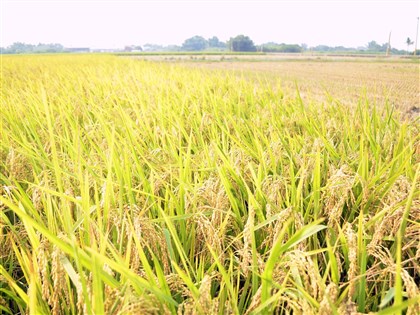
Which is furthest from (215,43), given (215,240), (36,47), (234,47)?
(215,240)

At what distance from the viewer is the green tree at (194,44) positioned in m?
146

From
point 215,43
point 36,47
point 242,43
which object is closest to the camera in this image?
point 242,43

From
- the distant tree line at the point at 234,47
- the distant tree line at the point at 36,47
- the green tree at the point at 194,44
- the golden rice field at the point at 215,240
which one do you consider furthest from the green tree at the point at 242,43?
the golden rice field at the point at 215,240

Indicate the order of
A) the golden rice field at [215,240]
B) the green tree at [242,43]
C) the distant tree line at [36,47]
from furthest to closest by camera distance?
the distant tree line at [36,47] < the green tree at [242,43] < the golden rice field at [215,240]

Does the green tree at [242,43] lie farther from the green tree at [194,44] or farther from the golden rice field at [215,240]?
the golden rice field at [215,240]

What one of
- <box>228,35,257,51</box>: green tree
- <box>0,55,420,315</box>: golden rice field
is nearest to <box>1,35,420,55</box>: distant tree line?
<box>228,35,257,51</box>: green tree

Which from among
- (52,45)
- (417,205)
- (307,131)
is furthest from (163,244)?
(52,45)

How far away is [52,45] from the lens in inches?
5753

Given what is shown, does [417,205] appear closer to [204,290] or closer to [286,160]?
[286,160]

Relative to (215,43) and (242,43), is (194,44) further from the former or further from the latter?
(242,43)

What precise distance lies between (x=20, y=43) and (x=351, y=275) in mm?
157465

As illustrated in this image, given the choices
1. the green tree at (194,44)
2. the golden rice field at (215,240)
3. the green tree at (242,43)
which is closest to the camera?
the golden rice field at (215,240)

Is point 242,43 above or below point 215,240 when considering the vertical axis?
above

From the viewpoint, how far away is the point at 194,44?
148125 millimetres
